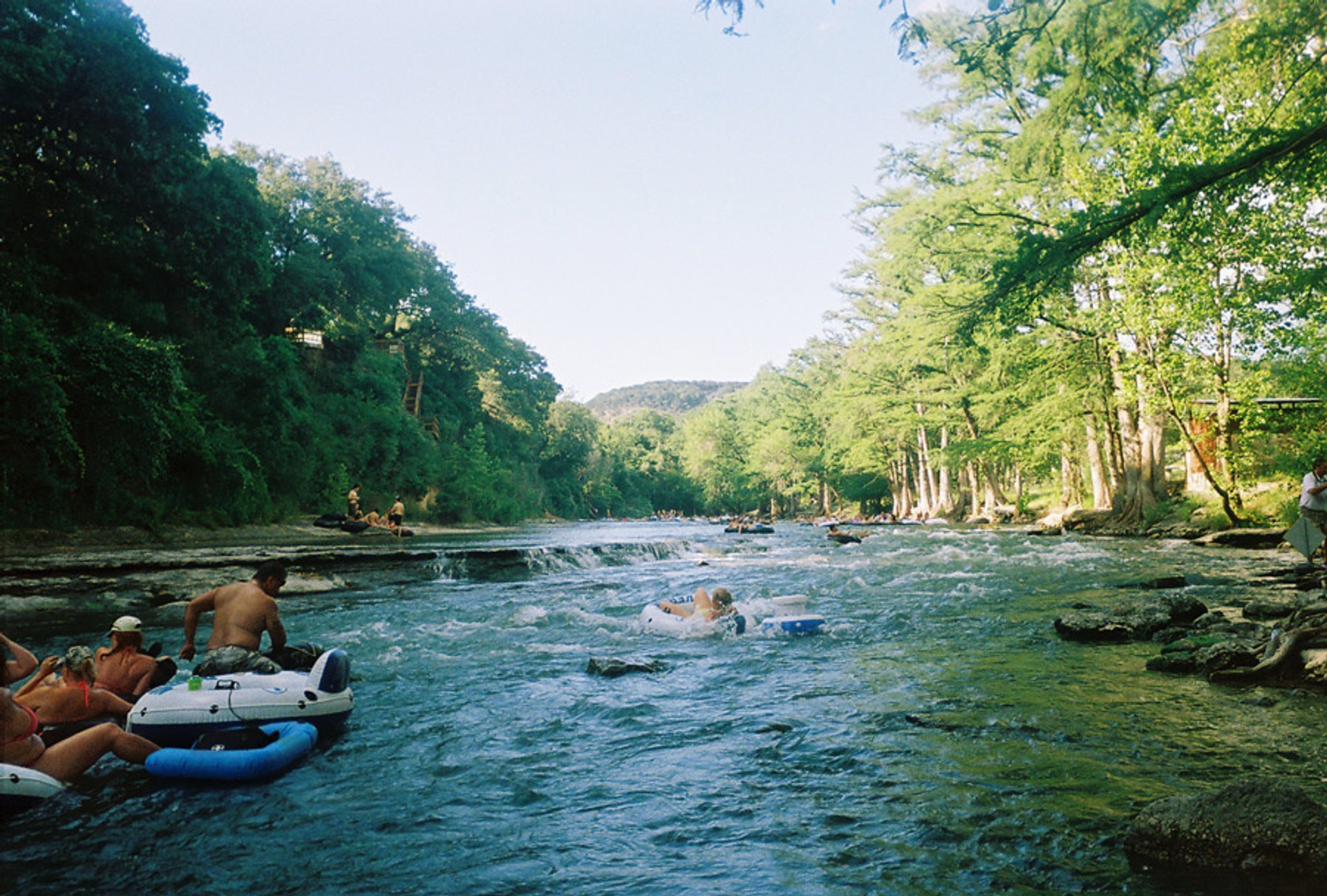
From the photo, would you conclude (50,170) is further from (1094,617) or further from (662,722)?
(1094,617)

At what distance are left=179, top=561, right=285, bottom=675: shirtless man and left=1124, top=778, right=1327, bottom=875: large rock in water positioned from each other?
19.7 ft

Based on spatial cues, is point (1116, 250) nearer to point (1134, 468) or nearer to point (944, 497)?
point (1134, 468)

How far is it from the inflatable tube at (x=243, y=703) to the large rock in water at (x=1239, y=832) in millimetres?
5212

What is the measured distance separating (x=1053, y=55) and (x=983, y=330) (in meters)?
3.88

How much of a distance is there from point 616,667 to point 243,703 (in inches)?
141

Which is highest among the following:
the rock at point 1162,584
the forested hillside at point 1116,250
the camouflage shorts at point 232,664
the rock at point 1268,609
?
the forested hillside at point 1116,250

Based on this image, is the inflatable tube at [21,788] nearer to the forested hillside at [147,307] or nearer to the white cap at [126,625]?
the white cap at [126,625]

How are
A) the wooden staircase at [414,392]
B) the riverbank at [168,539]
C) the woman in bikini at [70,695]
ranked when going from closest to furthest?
the woman in bikini at [70,695] → the riverbank at [168,539] → the wooden staircase at [414,392]

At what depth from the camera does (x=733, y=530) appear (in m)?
42.4

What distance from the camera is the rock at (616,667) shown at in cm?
770

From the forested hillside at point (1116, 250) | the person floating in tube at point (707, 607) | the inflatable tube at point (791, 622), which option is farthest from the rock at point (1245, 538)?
the person floating in tube at point (707, 607)

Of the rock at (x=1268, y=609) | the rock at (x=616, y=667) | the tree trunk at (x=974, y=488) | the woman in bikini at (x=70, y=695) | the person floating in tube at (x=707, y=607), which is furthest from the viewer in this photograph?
the tree trunk at (x=974, y=488)

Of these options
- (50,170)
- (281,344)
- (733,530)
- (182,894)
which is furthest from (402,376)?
(182,894)

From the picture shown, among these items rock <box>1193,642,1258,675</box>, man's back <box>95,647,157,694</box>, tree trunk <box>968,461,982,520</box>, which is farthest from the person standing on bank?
tree trunk <box>968,461,982,520</box>
